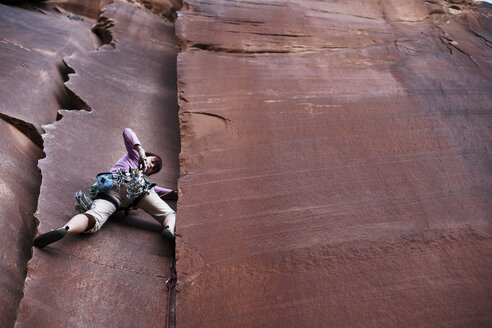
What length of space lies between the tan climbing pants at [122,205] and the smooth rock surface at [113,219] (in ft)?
0.57

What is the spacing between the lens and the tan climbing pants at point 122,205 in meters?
3.35

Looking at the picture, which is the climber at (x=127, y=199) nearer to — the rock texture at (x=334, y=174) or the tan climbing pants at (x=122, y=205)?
the tan climbing pants at (x=122, y=205)

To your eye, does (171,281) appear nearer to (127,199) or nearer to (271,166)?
(127,199)

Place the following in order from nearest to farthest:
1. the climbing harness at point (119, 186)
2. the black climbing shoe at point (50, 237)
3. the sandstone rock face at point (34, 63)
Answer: the black climbing shoe at point (50, 237), the climbing harness at point (119, 186), the sandstone rock face at point (34, 63)

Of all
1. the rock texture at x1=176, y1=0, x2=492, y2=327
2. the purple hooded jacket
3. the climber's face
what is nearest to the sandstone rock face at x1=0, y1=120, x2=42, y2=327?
the purple hooded jacket

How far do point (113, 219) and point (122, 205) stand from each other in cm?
19

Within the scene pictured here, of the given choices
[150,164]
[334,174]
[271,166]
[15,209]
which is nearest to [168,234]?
[150,164]

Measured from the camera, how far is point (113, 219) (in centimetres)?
367

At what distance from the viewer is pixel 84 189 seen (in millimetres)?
3867

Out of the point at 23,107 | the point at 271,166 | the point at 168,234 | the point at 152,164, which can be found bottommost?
the point at 168,234

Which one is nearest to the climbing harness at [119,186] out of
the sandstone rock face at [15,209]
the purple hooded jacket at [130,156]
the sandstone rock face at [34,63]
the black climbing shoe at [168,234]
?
the purple hooded jacket at [130,156]

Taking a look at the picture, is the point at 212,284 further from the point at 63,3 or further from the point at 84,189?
the point at 63,3

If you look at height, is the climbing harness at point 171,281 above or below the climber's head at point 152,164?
below

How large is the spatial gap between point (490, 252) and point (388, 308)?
1.04 meters
